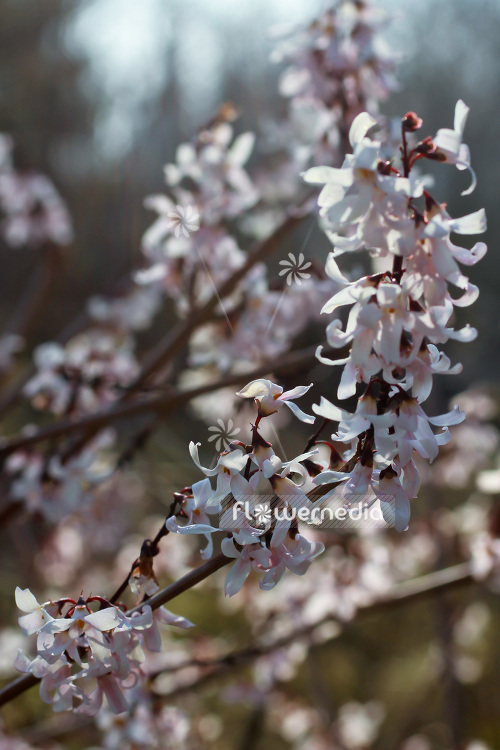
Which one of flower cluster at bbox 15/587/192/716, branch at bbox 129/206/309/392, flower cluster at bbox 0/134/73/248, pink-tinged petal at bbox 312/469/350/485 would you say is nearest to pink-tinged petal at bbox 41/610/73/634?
flower cluster at bbox 15/587/192/716

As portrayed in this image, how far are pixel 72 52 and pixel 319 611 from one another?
219 inches

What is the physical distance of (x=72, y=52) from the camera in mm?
5543

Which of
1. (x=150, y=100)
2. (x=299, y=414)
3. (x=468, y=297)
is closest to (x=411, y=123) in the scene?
(x=468, y=297)

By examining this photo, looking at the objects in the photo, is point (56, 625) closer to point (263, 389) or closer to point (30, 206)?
point (263, 389)

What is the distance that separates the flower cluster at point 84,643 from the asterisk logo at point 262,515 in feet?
0.39

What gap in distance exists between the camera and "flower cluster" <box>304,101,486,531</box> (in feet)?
1.46

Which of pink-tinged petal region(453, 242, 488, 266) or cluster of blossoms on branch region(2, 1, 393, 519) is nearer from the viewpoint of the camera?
pink-tinged petal region(453, 242, 488, 266)

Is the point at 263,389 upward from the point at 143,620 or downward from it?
upward

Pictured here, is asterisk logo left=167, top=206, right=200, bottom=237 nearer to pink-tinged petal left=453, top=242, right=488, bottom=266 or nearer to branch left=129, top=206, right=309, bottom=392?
branch left=129, top=206, right=309, bottom=392

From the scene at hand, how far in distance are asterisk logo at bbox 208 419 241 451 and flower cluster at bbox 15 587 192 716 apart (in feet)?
0.50

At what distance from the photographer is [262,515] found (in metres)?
0.51

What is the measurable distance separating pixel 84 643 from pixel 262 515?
0.18 m

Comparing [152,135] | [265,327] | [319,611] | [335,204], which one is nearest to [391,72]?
[265,327]

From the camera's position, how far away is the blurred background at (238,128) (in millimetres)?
1925
